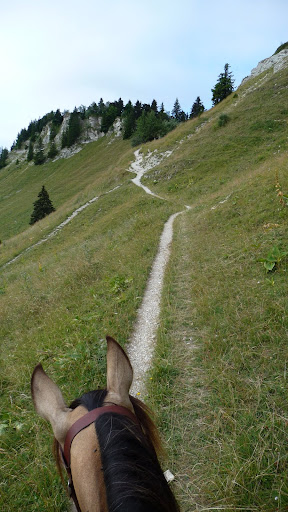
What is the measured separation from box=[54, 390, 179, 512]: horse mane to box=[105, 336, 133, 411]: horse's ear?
0.96ft

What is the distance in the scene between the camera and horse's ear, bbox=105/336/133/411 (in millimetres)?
1832

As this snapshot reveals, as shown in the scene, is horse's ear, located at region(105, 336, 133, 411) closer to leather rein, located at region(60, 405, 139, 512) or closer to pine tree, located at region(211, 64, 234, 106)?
leather rein, located at region(60, 405, 139, 512)

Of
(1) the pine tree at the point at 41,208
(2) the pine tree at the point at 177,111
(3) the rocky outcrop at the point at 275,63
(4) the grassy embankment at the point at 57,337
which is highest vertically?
(2) the pine tree at the point at 177,111

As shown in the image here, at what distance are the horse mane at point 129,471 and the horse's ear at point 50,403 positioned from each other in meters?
0.45

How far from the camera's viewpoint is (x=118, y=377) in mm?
1903

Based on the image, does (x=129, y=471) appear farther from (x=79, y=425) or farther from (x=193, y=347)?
(x=193, y=347)

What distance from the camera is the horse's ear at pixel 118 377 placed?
183 cm

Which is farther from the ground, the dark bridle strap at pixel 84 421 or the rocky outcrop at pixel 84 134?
the rocky outcrop at pixel 84 134

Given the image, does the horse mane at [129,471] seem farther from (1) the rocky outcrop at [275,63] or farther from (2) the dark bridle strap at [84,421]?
(1) the rocky outcrop at [275,63]

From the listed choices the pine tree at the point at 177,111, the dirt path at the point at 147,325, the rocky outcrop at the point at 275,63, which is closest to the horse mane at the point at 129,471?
the dirt path at the point at 147,325

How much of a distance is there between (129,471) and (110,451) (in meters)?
0.15

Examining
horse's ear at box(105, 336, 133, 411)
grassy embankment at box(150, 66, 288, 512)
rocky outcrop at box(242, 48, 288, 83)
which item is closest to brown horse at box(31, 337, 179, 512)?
horse's ear at box(105, 336, 133, 411)

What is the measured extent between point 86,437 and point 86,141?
336 ft

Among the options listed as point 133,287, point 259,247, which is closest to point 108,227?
point 133,287
